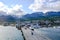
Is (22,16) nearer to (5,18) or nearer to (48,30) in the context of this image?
(5,18)

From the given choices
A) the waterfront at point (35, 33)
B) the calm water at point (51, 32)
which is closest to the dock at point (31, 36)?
the waterfront at point (35, 33)

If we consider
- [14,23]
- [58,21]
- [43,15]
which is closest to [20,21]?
[14,23]

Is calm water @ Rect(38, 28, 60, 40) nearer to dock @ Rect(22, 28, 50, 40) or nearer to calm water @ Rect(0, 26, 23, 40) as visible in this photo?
dock @ Rect(22, 28, 50, 40)

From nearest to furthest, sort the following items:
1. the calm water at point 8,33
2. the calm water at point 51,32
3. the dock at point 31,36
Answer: the dock at point 31,36 → the calm water at point 8,33 → the calm water at point 51,32

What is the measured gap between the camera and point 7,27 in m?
6.85

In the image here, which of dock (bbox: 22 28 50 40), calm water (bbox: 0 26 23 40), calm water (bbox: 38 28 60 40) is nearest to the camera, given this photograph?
dock (bbox: 22 28 50 40)

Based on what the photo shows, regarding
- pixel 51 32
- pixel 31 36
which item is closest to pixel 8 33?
pixel 31 36

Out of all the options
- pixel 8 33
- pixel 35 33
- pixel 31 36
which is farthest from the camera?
pixel 35 33

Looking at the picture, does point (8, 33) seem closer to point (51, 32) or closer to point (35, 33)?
point (35, 33)

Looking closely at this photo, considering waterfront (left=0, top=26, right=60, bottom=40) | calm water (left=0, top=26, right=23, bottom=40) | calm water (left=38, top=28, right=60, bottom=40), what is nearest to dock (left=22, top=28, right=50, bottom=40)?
waterfront (left=0, top=26, right=60, bottom=40)

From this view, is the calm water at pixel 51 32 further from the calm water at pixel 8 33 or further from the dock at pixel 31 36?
the calm water at pixel 8 33

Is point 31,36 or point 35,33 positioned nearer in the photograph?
point 31,36

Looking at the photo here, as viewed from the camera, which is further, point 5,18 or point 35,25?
point 35,25

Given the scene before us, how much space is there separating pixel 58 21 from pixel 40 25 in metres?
0.57
